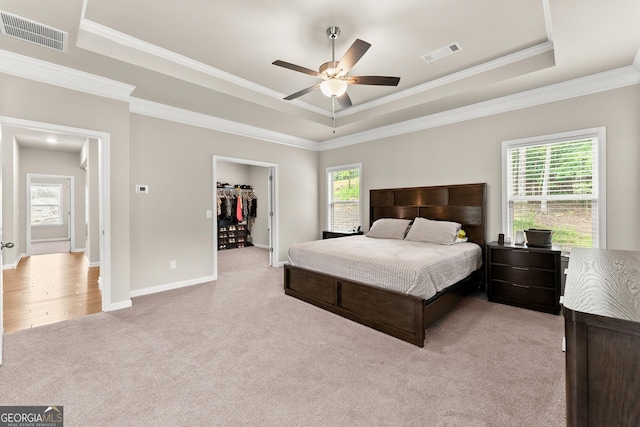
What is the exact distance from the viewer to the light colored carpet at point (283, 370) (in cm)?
176

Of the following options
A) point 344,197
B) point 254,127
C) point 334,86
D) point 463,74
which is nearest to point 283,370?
point 334,86

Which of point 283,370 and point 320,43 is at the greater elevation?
point 320,43

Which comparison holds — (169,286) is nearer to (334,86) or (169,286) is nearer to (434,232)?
(334,86)

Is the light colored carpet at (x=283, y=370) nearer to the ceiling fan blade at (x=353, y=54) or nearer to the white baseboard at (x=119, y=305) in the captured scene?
the white baseboard at (x=119, y=305)

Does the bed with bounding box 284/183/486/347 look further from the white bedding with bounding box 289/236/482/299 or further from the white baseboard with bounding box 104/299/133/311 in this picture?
the white baseboard with bounding box 104/299/133/311

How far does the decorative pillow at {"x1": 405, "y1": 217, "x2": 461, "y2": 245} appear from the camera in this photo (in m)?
4.03

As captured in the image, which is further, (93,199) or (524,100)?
(93,199)

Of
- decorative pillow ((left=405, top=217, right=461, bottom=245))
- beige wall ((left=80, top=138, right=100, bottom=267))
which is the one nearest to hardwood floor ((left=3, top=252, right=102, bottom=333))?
beige wall ((left=80, top=138, right=100, bottom=267))

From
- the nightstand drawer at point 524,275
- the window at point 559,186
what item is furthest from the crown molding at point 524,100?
the nightstand drawer at point 524,275

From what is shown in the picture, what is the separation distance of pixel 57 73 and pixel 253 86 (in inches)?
83.9

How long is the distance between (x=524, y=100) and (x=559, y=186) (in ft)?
4.06

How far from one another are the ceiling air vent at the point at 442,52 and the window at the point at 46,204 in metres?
11.4

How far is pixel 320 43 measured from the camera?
3.01m

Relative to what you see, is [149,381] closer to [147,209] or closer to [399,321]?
[399,321]
